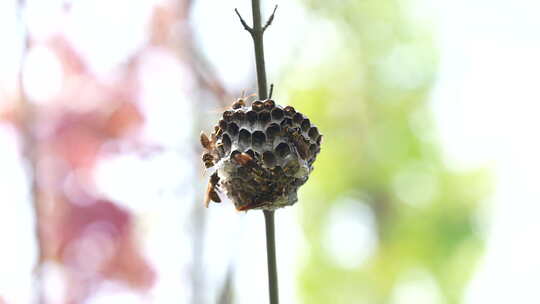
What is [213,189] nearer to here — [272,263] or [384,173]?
[272,263]

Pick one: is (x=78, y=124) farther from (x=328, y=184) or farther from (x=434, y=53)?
(x=434, y=53)

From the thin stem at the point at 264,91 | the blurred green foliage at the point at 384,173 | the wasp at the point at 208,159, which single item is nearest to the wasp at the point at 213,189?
the wasp at the point at 208,159

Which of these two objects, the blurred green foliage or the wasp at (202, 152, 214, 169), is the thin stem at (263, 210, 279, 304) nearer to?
the wasp at (202, 152, 214, 169)

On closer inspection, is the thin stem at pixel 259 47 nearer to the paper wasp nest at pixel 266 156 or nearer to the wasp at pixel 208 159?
the paper wasp nest at pixel 266 156

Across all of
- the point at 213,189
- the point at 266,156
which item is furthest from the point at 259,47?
the point at 213,189

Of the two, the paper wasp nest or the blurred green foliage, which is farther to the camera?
the blurred green foliage

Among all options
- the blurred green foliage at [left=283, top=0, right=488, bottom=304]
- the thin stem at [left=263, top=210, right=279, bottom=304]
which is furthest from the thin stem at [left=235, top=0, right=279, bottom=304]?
the blurred green foliage at [left=283, top=0, right=488, bottom=304]

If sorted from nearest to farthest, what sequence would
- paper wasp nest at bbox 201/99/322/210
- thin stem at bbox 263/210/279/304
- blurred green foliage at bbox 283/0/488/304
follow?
thin stem at bbox 263/210/279/304 → paper wasp nest at bbox 201/99/322/210 → blurred green foliage at bbox 283/0/488/304
